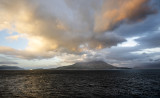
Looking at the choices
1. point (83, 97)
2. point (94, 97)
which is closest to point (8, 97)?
point (83, 97)

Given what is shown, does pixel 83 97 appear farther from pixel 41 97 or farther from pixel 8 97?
pixel 8 97

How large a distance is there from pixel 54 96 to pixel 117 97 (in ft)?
71.3

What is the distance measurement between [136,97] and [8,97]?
43791 mm

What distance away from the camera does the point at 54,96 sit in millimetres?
39281

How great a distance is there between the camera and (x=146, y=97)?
38250mm

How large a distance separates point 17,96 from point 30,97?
17.0 ft

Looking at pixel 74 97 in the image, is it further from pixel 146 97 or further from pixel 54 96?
pixel 146 97

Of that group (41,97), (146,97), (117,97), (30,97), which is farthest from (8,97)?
(146,97)

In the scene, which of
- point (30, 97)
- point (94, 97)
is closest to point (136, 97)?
point (94, 97)

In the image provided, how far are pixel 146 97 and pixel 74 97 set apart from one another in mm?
24624

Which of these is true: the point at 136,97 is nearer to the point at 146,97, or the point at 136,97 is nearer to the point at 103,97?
the point at 146,97

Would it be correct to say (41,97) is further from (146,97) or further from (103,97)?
(146,97)

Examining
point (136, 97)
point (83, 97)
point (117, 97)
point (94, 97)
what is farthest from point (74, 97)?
point (136, 97)

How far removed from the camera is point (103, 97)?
38.1m
